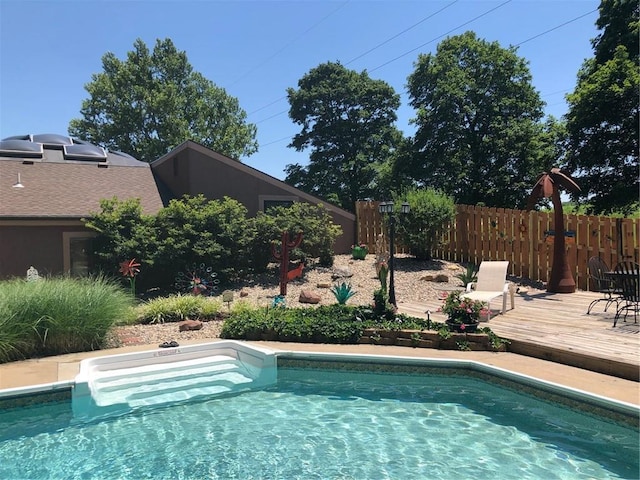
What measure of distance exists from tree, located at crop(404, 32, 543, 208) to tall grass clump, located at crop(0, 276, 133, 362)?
17086mm

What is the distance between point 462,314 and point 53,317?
6.45 meters

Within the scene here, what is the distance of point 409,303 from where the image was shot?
1052 centimetres

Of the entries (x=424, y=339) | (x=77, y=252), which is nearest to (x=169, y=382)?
(x=424, y=339)

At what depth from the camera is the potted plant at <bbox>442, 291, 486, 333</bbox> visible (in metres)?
7.33

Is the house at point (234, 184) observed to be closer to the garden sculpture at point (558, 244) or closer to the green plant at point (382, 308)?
the garden sculpture at point (558, 244)

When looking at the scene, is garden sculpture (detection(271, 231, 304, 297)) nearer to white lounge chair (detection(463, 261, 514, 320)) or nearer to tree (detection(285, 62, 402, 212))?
white lounge chair (detection(463, 261, 514, 320))

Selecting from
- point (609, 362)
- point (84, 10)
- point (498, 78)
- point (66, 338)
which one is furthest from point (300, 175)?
point (609, 362)

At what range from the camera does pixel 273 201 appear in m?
15.9

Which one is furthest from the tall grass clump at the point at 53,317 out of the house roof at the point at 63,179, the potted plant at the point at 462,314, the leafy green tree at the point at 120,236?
the house roof at the point at 63,179

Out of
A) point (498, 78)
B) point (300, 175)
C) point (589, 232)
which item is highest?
point (498, 78)

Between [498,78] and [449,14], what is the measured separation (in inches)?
246

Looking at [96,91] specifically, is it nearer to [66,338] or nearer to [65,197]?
[65,197]

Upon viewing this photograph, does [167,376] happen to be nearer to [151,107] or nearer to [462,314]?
[462,314]

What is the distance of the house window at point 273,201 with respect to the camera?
15742mm
